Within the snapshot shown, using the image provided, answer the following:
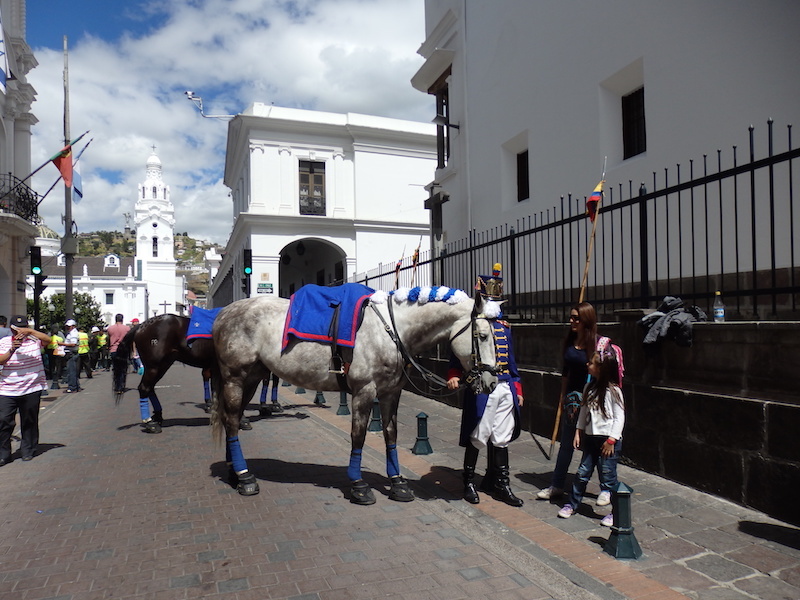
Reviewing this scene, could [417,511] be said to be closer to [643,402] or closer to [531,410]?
[643,402]

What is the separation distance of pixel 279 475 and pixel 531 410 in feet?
12.1

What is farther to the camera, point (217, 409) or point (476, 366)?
point (217, 409)

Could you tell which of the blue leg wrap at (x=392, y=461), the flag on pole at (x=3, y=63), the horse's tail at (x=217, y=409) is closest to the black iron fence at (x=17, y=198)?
the flag on pole at (x=3, y=63)

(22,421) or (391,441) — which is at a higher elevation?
(391,441)

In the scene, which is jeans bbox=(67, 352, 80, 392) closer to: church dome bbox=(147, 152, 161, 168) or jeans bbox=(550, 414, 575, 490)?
jeans bbox=(550, 414, 575, 490)

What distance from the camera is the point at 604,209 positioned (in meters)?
6.88

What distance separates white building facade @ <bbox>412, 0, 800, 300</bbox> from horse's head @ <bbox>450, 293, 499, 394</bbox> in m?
4.08

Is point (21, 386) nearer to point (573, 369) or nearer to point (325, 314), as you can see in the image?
point (325, 314)

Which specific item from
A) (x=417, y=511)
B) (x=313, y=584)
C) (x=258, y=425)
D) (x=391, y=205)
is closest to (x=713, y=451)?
(x=417, y=511)

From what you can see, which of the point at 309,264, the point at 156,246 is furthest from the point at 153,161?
the point at 309,264

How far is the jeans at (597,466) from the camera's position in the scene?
466cm

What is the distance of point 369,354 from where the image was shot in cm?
530

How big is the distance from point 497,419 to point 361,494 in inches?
57.1

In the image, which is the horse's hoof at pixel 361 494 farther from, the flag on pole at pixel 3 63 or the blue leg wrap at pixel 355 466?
the flag on pole at pixel 3 63
